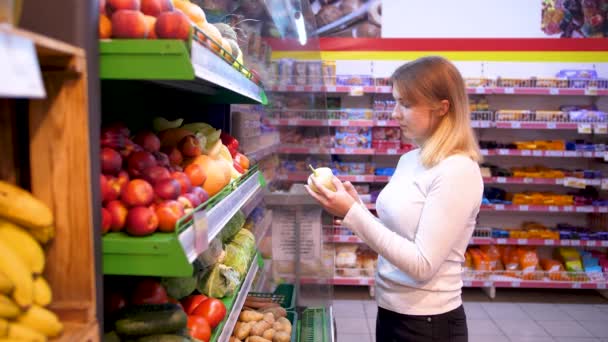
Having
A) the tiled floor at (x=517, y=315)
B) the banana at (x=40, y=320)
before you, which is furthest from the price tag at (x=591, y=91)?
the banana at (x=40, y=320)

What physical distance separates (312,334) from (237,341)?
0.53 m

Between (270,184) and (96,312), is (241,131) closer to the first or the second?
(270,184)

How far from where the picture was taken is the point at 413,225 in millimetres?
1817

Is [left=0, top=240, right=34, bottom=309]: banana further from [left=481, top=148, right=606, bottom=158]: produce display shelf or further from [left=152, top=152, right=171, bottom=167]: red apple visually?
[left=481, top=148, right=606, bottom=158]: produce display shelf

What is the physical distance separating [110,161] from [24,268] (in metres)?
0.34

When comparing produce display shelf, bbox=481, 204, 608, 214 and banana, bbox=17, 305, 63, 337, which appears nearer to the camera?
banana, bbox=17, 305, 63, 337

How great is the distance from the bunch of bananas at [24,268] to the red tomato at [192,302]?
0.76m

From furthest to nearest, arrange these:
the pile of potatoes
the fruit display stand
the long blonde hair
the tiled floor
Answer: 1. the tiled floor
2. the pile of potatoes
3. the long blonde hair
4. the fruit display stand

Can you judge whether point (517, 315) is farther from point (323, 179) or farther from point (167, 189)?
point (167, 189)

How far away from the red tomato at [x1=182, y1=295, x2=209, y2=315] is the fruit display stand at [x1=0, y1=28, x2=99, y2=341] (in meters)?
0.69

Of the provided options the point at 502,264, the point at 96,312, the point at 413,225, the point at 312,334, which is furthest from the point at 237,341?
the point at 502,264

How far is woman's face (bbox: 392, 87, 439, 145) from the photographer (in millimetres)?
1872

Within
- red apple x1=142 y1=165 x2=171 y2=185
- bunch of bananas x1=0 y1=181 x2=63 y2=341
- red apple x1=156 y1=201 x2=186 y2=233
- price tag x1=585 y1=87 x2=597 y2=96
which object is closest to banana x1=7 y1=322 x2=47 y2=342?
bunch of bananas x1=0 y1=181 x2=63 y2=341

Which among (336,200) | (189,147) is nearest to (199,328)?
(189,147)
